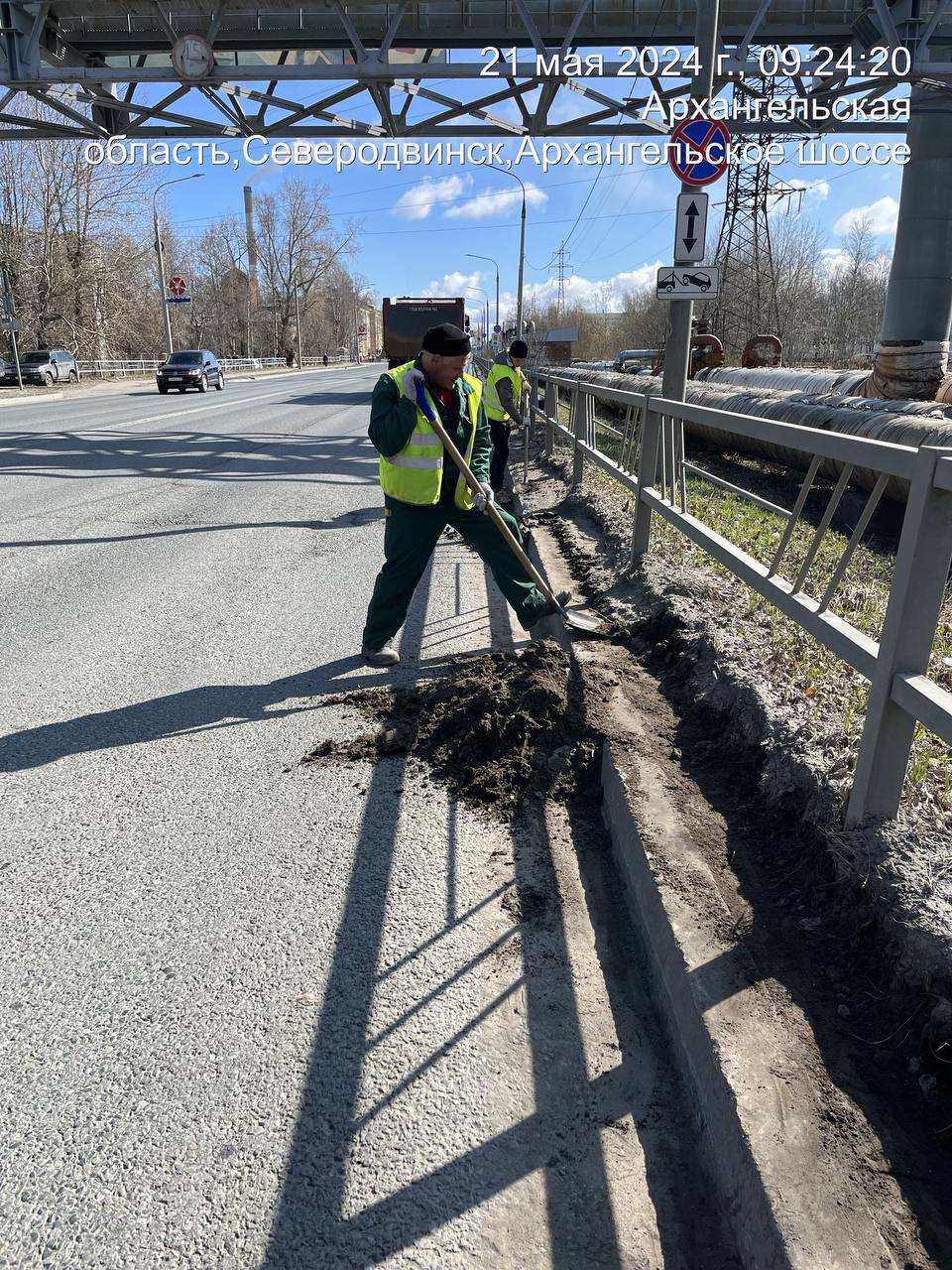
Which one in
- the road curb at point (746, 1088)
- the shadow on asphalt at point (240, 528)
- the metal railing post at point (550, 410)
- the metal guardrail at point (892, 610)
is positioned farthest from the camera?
the metal railing post at point (550, 410)

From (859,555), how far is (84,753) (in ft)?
17.1

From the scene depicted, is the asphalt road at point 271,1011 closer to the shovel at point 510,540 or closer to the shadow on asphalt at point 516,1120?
the shadow on asphalt at point 516,1120

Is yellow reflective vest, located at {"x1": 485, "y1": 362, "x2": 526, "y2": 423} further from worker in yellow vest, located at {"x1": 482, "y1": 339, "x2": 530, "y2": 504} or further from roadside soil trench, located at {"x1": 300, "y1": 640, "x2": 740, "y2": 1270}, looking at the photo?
roadside soil trench, located at {"x1": 300, "y1": 640, "x2": 740, "y2": 1270}

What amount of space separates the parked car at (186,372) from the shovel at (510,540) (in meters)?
33.9

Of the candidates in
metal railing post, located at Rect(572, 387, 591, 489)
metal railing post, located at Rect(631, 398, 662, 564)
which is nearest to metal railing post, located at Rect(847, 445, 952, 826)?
metal railing post, located at Rect(631, 398, 662, 564)

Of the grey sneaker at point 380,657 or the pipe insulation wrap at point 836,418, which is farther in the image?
the pipe insulation wrap at point 836,418

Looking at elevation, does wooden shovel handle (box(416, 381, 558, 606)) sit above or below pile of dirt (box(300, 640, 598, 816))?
above

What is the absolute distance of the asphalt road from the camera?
1733 mm

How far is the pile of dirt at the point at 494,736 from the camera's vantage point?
11.5 ft

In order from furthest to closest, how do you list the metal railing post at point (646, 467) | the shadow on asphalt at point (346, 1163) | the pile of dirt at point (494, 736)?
the metal railing post at point (646, 467) < the pile of dirt at point (494, 736) < the shadow on asphalt at point (346, 1163)

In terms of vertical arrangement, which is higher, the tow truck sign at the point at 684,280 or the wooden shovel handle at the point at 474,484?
the tow truck sign at the point at 684,280

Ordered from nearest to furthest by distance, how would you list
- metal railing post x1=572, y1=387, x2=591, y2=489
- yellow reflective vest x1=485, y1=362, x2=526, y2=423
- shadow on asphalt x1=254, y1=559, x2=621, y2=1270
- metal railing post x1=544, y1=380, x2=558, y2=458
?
shadow on asphalt x1=254, y1=559, x2=621, y2=1270 < metal railing post x1=572, y1=387, x2=591, y2=489 < yellow reflective vest x1=485, y1=362, x2=526, y2=423 < metal railing post x1=544, y1=380, x2=558, y2=458

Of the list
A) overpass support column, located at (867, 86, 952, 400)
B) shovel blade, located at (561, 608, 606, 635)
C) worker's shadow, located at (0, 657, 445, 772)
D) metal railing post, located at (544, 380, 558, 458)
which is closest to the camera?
worker's shadow, located at (0, 657, 445, 772)

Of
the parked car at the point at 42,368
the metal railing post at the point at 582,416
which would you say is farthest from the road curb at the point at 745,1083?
the parked car at the point at 42,368
